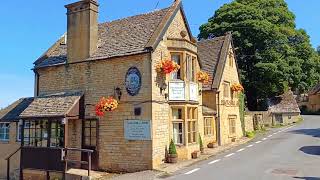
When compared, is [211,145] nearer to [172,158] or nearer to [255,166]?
[172,158]

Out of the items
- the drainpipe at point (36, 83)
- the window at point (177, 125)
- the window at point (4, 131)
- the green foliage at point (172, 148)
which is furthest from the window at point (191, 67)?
the window at point (4, 131)

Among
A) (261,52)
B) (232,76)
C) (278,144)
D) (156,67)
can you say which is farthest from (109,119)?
(261,52)

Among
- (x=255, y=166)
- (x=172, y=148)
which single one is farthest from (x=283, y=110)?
(x=255, y=166)

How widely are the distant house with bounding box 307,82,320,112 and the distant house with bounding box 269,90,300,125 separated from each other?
74.7ft

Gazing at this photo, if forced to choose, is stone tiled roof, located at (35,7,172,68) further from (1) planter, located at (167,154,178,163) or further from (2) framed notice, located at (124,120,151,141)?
(1) planter, located at (167,154,178,163)

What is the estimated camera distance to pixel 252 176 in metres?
15.1

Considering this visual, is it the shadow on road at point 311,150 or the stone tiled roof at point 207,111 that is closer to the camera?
the shadow on road at point 311,150

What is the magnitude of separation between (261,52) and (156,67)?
29952mm

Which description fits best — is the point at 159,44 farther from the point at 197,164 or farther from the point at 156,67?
the point at 197,164

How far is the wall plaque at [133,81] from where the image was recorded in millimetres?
19281

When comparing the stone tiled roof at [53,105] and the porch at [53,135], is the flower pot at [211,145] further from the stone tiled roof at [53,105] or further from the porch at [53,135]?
the stone tiled roof at [53,105]

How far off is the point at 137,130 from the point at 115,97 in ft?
7.51

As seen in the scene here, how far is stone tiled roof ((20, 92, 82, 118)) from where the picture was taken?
19.9 metres

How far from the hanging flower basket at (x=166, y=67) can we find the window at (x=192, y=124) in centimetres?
327
